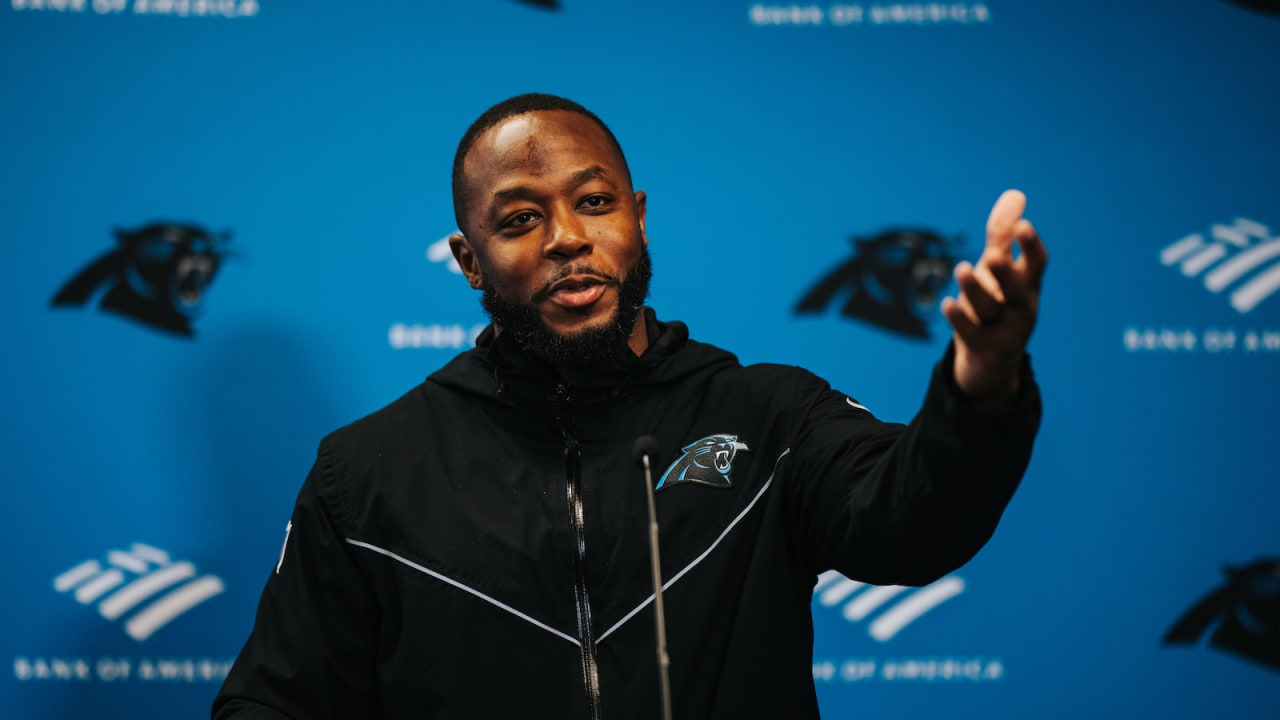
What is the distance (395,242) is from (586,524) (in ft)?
3.31

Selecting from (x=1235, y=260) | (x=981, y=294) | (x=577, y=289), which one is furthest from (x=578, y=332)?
(x=1235, y=260)

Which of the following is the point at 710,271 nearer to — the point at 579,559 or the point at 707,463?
the point at 707,463

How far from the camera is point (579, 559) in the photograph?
4.18ft

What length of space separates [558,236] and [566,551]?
40cm

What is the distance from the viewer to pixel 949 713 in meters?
2.01

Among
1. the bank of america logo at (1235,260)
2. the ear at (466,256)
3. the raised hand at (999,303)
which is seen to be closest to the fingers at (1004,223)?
the raised hand at (999,303)

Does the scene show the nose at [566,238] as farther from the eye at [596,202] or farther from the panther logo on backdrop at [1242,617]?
the panther logo on backdrop at [1242,617]

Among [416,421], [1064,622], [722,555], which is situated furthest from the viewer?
[1064,622]

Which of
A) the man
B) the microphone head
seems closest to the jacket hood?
the man

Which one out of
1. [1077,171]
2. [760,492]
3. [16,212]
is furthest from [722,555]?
[16,212]

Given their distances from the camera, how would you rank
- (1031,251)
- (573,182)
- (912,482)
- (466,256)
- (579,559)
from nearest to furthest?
(1031,251)
(912,482)
(579,559)
(573,182)
(466,256)

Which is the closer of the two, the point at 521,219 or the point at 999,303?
the point at 999,303

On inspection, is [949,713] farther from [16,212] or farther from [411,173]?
[16,212]

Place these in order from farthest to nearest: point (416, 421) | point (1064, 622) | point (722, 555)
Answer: point (1064, 622) → point (416, 421) → point (722, 555)
